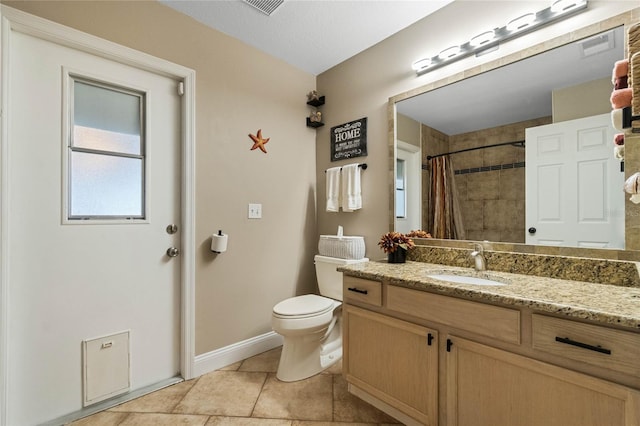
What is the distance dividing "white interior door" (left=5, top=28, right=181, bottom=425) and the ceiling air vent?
2.62 ft

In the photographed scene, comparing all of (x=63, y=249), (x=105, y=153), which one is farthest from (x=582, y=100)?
(x=63, y=249)

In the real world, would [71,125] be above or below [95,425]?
above

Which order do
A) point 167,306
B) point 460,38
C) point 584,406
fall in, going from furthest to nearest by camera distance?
point 167,306, point 460,38, point 584,406

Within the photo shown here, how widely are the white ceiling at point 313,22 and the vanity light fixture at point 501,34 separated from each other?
33cm

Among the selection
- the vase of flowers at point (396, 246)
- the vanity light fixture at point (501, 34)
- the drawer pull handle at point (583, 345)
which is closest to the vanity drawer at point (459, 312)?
the drawer pull handle at point (583, 345)

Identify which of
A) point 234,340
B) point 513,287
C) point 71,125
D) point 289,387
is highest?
point 71,125

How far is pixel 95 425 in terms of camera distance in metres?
1.48

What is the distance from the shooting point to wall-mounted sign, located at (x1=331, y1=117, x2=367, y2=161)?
7.55ft

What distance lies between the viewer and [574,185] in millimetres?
1376

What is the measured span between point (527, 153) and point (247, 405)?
2114mm

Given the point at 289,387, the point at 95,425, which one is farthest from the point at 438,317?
the point at 95,425

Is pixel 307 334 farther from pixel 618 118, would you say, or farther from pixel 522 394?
pixel 618 118

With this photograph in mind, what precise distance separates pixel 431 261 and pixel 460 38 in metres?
1.42

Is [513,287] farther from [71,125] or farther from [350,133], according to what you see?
[71,125]
